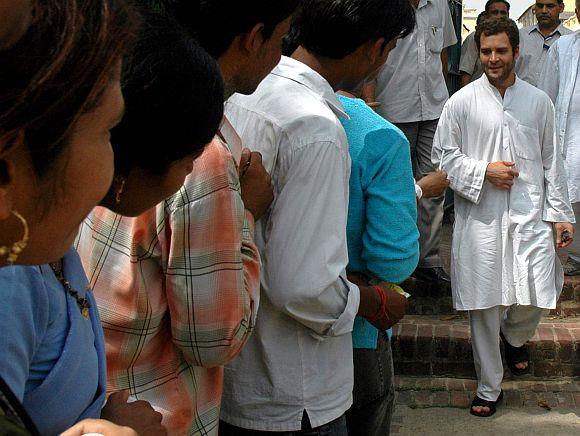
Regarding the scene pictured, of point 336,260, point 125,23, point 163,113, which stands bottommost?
point 336,260

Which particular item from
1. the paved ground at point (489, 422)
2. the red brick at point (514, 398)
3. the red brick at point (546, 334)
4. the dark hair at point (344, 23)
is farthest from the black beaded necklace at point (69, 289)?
the red brick at point (546, 334)

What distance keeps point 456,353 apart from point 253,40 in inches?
153

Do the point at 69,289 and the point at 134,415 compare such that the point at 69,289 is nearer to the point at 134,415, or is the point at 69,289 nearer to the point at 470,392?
the point at 134,415

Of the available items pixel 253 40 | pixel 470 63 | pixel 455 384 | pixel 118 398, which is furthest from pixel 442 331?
pixel 118 398

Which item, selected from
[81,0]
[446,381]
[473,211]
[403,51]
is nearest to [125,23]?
[81,0]

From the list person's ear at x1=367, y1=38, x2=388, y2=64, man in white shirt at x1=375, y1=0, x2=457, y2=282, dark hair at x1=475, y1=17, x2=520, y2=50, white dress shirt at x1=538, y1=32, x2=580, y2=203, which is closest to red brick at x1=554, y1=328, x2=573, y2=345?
white dress shirt at x1=538, y1=32, x2=580, y2=203

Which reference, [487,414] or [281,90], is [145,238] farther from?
[487,414]

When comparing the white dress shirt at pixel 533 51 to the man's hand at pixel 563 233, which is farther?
the white dress shirt at pixel 533 51

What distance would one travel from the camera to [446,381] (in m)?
5.46

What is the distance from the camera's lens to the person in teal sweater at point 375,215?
2508 millimetres

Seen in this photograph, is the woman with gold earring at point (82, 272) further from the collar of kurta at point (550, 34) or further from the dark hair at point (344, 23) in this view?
the collar of kurta at point (550, 34)

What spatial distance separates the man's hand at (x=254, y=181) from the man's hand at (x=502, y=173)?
2961 millimetres

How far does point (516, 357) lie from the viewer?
5.41m

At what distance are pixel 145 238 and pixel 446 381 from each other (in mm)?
3998
